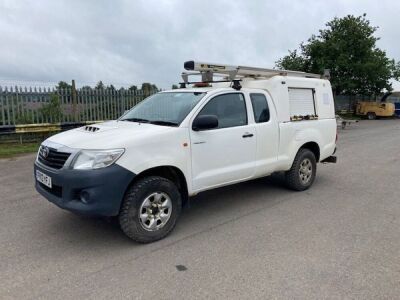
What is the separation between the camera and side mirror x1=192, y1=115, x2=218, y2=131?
13.7ft

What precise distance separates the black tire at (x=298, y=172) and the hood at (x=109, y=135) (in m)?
2.61

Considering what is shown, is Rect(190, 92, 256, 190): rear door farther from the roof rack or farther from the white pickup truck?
the roof rack

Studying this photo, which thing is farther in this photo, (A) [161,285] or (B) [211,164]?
(B) [211,164]

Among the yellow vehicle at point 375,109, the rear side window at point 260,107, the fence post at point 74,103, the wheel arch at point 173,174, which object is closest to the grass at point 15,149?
the fence post at point 74,103

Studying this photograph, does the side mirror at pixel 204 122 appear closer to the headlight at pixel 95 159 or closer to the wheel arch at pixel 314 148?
the headlight at pixel 95 159

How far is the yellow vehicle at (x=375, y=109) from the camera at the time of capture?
28797 millimetres

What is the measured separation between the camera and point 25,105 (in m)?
11.7

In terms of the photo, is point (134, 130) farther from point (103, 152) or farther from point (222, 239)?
point (222, 239)

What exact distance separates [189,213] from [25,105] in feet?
30.4

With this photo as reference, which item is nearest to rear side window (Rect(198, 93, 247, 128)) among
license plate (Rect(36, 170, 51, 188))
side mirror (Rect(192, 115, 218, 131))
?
side mirror (Rect(192, 115, 218, 131))

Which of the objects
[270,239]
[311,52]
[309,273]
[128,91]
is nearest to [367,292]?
[309,273]

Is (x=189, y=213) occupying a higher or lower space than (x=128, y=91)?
lower

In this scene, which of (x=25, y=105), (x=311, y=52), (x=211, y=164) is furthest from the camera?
(x=311, y=52)

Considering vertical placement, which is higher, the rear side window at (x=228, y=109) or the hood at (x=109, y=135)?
the rear side window at (x=228, y=109)
